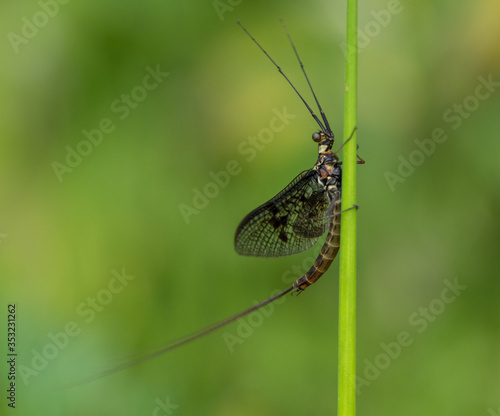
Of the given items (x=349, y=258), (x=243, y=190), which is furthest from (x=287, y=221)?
(x=349, y=258)

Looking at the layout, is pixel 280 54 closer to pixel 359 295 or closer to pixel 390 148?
pixel 390 148

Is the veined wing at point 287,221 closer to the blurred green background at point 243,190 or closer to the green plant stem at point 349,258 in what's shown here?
the blurred green background at point 243,190

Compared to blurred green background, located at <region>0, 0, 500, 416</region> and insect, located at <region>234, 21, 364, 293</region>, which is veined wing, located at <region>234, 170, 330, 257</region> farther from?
blurred green background, located at <region>0, 0, 500, 416</region>

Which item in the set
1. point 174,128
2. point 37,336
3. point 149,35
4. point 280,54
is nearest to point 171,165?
point 174,128

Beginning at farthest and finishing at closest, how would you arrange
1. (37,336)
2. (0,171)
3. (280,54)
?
1. (280,54)
2. (0,171)
3. (37,336)

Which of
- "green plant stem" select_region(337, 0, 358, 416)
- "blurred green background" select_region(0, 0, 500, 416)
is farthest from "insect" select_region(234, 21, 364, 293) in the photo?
"green plant stem" select_region(337, 0, 358, 416)

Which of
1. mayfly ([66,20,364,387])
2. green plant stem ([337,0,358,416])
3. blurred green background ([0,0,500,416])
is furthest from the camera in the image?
blurred green background ([0,0,500,416])
